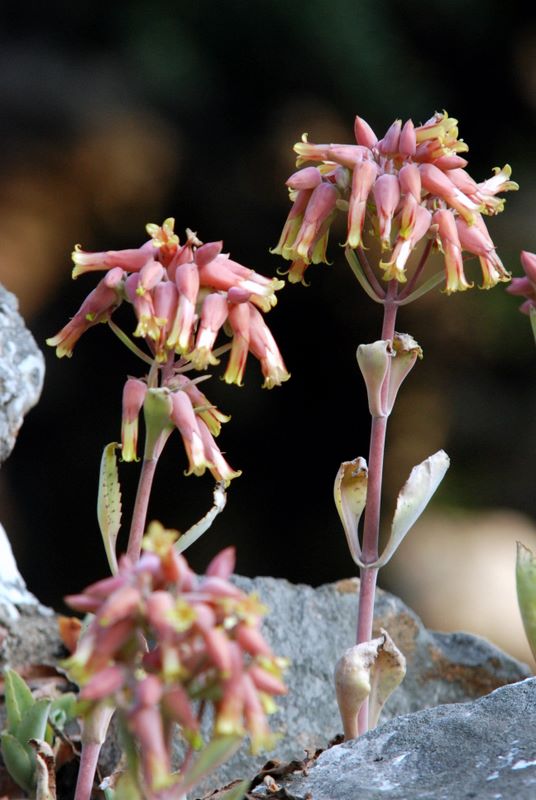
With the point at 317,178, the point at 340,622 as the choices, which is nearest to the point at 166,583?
the point at 317,178

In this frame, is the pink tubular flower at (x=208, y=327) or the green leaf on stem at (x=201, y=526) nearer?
the pink tubular flower at (x=208, y=327)

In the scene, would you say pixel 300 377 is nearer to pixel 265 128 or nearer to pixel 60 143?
pixel 265 128

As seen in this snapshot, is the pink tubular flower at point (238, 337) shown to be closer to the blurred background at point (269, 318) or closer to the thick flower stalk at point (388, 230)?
the thick flower stalk at point (388, 230)

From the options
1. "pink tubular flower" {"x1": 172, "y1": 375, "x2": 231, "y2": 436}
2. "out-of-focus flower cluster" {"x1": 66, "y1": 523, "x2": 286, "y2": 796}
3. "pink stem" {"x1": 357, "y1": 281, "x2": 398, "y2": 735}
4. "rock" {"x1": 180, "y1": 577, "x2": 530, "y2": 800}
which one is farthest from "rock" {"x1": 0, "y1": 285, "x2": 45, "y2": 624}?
"out-of-focus flower cluster" {"x1": 66, "y1": 523, "x2": 286, "y2": 796}

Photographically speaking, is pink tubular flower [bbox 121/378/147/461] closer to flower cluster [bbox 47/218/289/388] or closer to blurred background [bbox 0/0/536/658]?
flower cluster [bbox 47/218/289/388]

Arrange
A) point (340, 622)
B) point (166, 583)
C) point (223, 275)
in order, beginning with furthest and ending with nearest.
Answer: point (340, 622) → point (223, 275) → point (166, 583)

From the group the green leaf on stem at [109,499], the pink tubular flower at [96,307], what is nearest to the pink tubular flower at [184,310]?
the pink tubular flower at [96,307]

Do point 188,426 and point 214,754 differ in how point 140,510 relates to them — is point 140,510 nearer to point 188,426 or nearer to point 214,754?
point 188,426

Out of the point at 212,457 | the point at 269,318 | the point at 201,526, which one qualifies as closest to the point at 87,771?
the point at 201,526
